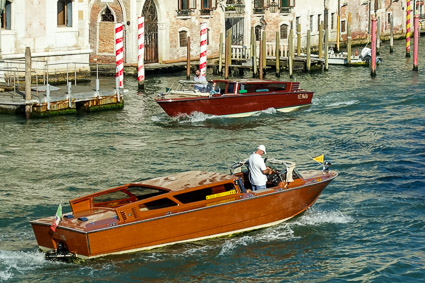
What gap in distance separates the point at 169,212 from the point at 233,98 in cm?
1416

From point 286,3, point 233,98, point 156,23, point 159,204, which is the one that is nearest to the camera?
point 159,204

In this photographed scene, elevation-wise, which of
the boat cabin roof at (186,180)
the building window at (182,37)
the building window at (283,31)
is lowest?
the boat cabin roof at (186,180)

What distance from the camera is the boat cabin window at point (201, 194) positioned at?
15.9 meters

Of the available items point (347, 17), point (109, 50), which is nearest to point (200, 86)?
point (109, 50)

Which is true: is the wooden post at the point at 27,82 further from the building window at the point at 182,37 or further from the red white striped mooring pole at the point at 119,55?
the building window at the point at 182,37

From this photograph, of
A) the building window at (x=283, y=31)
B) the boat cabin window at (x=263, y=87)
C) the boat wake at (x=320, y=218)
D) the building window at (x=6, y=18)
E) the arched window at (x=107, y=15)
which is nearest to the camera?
the boat wake at (x=320, y=218)

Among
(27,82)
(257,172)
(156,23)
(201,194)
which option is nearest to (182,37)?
(156,23)

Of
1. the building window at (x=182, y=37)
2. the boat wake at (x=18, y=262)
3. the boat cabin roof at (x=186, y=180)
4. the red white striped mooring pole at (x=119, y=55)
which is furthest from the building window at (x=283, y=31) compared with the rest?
the boat wake at (x=18, y=262)

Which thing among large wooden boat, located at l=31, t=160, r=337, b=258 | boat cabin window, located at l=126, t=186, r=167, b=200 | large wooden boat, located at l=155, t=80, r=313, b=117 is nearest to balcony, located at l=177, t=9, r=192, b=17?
large wooden boat, located at l=155, t=80, r=313, b=117

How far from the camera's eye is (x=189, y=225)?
15836mm

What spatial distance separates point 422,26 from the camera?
212 feet

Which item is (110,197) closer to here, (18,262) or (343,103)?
(18,262)

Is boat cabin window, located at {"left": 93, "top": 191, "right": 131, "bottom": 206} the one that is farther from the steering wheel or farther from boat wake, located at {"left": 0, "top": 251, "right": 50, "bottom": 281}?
the steering wheel

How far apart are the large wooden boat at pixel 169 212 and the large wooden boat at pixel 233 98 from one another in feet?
36.9
